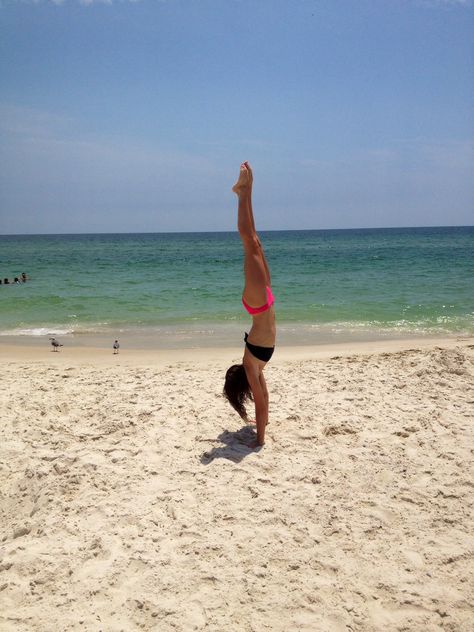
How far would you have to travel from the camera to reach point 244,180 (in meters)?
4.82

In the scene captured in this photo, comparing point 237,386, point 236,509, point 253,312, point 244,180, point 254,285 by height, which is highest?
point 244,180

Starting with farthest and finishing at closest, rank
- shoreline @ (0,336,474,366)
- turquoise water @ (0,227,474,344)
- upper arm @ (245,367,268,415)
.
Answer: turquoise water @ (0,227,474,344) → shoreline @ (0,336,474,366) → upper arm @ (245,367,268,415)

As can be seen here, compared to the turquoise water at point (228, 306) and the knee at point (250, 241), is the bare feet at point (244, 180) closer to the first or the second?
the knee at point (250, 241)

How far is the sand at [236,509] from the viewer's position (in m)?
3.26

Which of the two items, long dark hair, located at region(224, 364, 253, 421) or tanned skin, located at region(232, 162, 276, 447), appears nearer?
tanned skin, located at region(232, 162, 276, 447)

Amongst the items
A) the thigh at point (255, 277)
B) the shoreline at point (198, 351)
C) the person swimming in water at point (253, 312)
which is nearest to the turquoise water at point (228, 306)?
the shoreline at point (198, 351)

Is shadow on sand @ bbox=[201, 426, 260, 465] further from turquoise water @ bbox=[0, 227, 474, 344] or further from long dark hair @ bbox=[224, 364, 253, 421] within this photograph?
turquoise water @ bbox=[0, 227, 474, 344]

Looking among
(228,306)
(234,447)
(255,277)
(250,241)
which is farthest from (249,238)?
(228,306)

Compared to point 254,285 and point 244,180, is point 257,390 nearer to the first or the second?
point 254,285

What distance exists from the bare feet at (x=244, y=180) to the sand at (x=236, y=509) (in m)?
2.35

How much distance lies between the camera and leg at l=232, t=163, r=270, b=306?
4.79 meters

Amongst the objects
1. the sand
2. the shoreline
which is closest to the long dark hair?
the sand

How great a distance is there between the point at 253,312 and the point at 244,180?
1180mm

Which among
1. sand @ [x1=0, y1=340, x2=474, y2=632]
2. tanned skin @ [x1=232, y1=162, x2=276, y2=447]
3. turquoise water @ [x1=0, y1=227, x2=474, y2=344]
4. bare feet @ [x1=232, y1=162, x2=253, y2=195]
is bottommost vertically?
sand @ [x1=0, y1=340, x2=474, y2=632]
